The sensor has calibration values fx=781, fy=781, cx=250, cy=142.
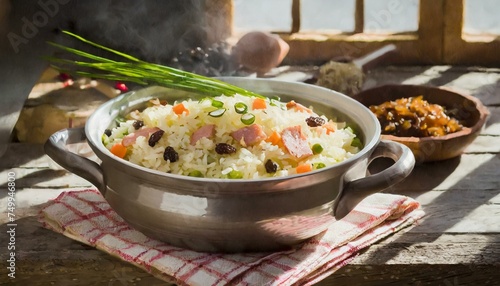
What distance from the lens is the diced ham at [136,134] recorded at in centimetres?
208

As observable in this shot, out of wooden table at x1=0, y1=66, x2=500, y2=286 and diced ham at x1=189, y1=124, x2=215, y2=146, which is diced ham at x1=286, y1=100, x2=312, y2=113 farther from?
wooden table at x1=0, y1=66, x2=500, y2=286

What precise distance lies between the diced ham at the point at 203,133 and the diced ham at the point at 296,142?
186mm

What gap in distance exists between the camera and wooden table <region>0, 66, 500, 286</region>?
6.75 feet

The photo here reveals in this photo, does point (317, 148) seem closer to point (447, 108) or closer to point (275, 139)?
point (275, 139)

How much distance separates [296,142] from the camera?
200 centimetres

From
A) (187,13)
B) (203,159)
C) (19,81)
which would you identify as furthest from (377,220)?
(187,13)

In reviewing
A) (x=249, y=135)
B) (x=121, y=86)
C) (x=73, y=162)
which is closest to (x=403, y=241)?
(x=249, y=135)

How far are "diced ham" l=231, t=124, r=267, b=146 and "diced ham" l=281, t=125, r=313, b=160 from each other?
0.19ft

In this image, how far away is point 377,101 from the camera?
2953 millimetres

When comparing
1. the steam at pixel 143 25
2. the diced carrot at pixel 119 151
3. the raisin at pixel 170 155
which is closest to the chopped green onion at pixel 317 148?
the raisin at pixel 170 155

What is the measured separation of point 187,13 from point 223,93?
4.87 feet

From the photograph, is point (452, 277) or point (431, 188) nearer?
point (452, 277)

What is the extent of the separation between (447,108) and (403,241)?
91cm

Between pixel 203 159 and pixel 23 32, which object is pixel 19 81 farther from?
pixel 203 159
